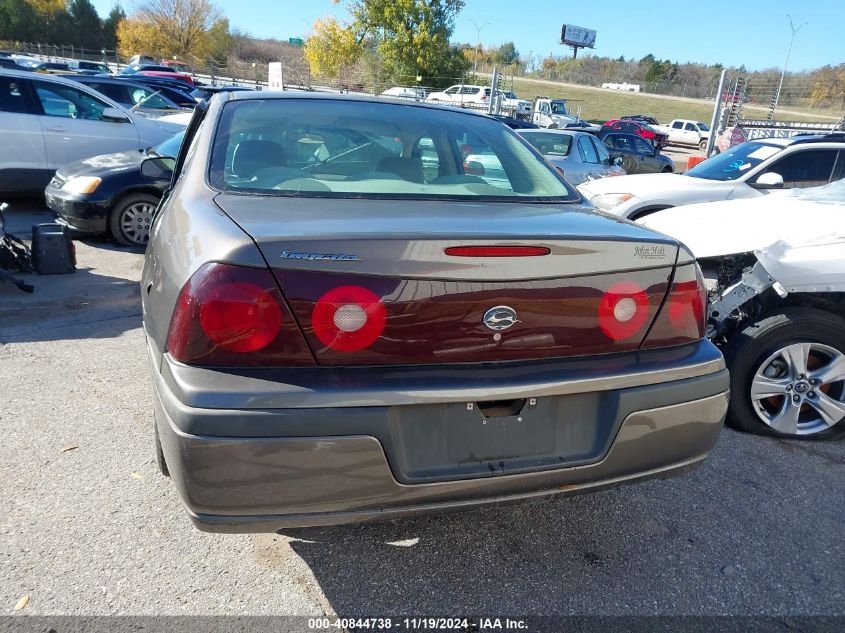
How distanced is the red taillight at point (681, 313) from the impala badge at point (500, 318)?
53cm

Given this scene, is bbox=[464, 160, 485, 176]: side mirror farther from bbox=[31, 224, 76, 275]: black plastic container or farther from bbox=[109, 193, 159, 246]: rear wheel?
bbox=[109, 193, 159, 246]: rear wheel

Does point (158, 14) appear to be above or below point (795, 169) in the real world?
above

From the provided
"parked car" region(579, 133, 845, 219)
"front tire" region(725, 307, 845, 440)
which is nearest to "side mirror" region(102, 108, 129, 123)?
"parked car" region(579, 133, 845, 219)

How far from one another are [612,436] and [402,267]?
87 centimetres

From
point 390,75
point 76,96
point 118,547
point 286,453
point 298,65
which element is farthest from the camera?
point 298,65

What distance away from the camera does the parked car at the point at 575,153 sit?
1024 centimetres

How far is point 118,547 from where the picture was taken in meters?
2.32

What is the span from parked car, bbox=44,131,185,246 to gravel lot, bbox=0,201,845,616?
12.5 feet

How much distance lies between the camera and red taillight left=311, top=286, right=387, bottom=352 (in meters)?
1.74

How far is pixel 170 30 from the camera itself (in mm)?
60219

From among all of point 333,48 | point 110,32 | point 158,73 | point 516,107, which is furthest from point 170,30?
point 516,107

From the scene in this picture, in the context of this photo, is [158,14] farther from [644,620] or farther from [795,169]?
[644,620]

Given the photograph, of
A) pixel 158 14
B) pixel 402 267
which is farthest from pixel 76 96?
pixel 158 14

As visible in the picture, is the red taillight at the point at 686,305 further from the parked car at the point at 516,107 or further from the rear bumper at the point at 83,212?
the parked car at the point at 516,107
